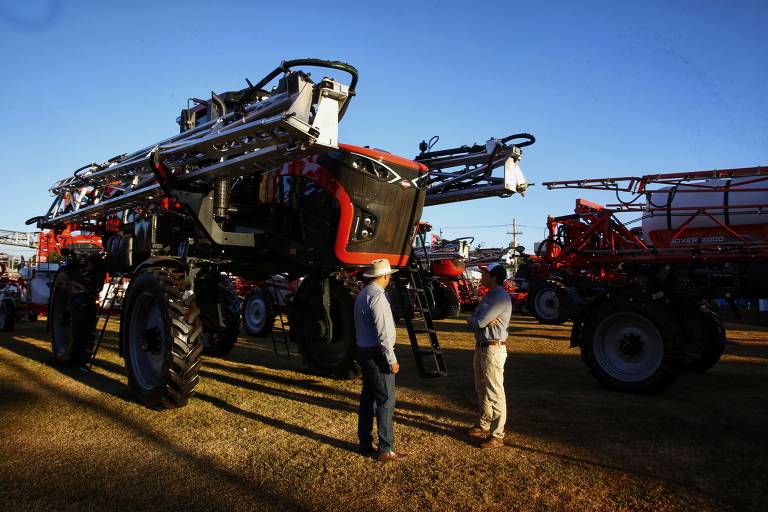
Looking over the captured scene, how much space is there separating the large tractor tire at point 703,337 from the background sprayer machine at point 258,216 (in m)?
3.60

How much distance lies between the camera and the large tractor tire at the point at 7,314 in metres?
13.1

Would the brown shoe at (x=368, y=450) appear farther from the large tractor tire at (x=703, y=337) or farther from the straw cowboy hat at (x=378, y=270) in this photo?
the large tractor tire at (x=703, y=337)

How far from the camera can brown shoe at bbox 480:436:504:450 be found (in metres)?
4.56

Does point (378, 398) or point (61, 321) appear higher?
point (61, 321)

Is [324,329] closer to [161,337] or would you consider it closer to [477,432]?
[161,337]

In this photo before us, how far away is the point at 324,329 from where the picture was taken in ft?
24.3

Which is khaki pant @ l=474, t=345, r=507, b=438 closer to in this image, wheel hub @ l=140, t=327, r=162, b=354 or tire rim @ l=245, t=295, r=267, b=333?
wheel hub @ l=140, t=327, r=162, b=354

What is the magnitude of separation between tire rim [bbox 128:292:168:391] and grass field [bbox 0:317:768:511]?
369 mm

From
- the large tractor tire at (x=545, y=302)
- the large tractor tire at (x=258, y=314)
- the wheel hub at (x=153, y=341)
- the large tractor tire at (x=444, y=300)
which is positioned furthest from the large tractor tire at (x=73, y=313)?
the large tractor tire at (x=545, y=302)

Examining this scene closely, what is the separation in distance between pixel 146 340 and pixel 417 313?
10.6ft

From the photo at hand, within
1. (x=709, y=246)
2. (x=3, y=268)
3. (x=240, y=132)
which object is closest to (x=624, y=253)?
(x=709, y=246)

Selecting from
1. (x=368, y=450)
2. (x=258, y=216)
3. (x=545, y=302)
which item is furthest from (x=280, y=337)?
(x=368, y=450)

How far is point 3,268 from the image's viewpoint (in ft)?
52.9

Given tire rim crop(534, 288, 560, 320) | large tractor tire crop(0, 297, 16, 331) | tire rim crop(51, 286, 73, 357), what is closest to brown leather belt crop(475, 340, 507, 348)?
tire rim crop(51, 286, 73, 357)
